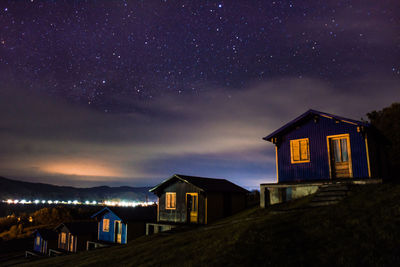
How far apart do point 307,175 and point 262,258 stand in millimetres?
12166

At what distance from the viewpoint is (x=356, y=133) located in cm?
1831

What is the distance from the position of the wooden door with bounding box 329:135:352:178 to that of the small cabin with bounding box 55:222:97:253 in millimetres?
34788

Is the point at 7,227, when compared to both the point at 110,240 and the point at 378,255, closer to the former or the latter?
the point at 110,240

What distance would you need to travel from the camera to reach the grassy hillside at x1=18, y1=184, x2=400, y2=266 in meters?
7.90

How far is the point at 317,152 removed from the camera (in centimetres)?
1934

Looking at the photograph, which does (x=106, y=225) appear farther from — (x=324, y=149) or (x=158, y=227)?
(x=324, y=149)

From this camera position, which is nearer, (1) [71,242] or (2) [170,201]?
(2) [170,201]

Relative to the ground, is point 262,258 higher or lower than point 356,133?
lower

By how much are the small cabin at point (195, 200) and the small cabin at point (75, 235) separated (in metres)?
15.0

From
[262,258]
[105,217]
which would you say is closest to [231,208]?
[105,217]

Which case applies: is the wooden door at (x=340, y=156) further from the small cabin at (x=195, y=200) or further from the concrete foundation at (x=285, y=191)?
the small cabin at (x=195, y=200)

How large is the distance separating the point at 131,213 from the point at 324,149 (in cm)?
2586

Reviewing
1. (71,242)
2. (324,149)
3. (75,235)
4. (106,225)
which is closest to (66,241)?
(71,242)

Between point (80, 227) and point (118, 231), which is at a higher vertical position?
point (118, 231)
